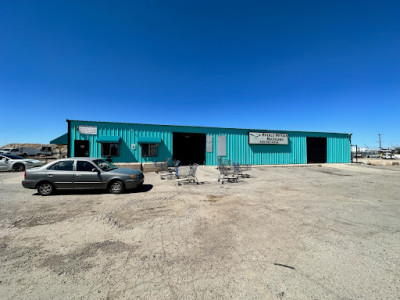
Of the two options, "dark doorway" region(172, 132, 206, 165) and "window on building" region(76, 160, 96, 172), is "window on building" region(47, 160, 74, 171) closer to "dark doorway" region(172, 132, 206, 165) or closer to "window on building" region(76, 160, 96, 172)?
"window on building" region(76, 160, 96, 172)

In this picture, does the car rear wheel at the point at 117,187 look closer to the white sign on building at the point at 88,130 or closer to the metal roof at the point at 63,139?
the white sign on building at the point at 88,130

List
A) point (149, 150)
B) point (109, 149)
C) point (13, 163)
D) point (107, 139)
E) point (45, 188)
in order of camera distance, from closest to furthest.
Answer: point (45, 188), point (13, 163), point (107, 139), point (109, 149), point (149, 150)

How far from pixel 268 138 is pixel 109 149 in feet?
51.8

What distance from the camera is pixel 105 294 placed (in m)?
2.02

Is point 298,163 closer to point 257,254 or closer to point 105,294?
point 257,254

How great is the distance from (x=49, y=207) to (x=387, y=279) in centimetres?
760

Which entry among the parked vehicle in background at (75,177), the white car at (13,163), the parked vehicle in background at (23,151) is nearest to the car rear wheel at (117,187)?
the parked vehicle in background at (75,177)

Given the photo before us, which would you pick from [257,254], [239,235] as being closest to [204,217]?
[239,235]

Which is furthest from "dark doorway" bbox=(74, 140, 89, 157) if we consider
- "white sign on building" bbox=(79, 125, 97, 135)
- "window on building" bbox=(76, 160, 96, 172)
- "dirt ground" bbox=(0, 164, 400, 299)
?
"dirt ground" bbox=(0, 164, 400, 299)

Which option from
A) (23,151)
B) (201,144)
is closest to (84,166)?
(201,144)

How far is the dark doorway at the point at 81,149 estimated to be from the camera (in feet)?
46.3

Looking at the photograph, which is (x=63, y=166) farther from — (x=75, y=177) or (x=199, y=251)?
(x=199, y=251)

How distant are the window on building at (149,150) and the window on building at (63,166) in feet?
28.5

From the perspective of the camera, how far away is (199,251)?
2.92 meters
